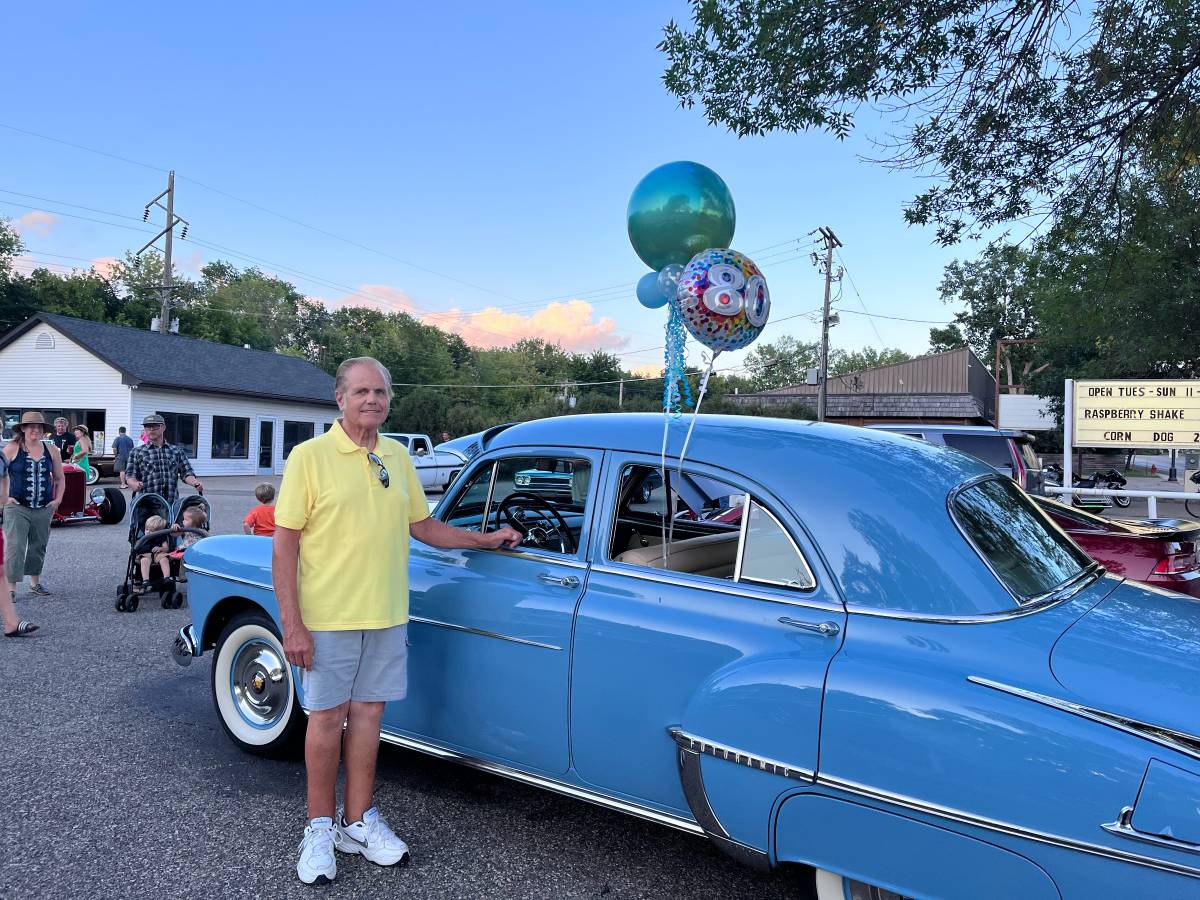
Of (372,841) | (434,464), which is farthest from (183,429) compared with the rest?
(372,841)

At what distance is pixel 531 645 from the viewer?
2961 millimetres

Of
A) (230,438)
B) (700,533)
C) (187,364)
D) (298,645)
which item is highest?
(187,364)

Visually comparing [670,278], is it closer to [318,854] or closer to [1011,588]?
[1011,588]

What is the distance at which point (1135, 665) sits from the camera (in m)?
2.07

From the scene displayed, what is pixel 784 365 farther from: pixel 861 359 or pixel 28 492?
Answer: pixel 28 492

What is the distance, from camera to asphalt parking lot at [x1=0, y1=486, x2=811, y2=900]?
9.39ft

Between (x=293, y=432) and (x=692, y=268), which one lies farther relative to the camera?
(x=293, y=432)

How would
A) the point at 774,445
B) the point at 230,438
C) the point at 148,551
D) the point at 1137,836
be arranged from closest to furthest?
the point at 1137,836 → the point at 774,445 → the point at 148,551 → the point at 230,438

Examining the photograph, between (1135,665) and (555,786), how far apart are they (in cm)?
193

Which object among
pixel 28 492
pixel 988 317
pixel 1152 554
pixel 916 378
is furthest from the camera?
pixel 988 317

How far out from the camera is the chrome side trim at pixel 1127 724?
1860mm

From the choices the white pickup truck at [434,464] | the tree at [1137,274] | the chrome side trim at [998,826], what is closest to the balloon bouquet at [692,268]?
the chrome side trim at [998,826]

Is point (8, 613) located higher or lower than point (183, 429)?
lower

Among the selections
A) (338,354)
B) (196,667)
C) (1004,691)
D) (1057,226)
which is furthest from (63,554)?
(338,354)
